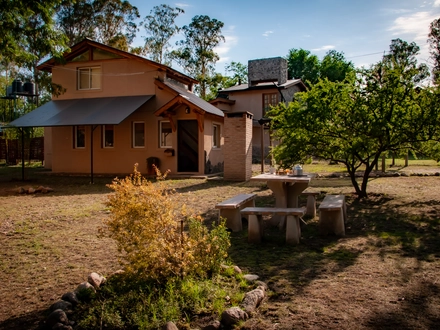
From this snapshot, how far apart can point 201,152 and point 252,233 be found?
435 inches

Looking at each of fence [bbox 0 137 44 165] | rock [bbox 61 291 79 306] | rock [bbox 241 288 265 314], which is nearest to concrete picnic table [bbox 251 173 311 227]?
rock [bbox 241 288 265 314]

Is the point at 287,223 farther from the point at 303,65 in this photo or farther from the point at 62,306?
the point at 303,65

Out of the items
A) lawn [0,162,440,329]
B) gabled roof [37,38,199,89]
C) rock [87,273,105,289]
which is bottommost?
lawn [0,162,440,329]

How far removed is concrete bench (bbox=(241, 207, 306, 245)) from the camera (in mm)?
5867

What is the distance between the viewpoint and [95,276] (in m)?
4.12

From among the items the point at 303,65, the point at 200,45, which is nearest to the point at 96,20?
the point at 200,45

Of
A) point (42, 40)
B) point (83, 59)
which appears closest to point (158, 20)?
point (83, 59)

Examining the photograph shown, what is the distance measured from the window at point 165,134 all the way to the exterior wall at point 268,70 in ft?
51.6

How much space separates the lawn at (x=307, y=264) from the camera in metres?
3.40

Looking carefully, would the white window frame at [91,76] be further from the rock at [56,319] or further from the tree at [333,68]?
the tree at [333,68]

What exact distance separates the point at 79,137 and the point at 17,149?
11.0 m

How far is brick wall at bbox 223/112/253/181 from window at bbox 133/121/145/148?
4582 mm

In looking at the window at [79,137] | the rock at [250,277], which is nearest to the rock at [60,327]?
the rock at [250,277]

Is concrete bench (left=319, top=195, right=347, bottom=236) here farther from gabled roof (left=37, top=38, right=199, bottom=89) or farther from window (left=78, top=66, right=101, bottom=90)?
window (left=78, top=66, right=101, bottom=90)
